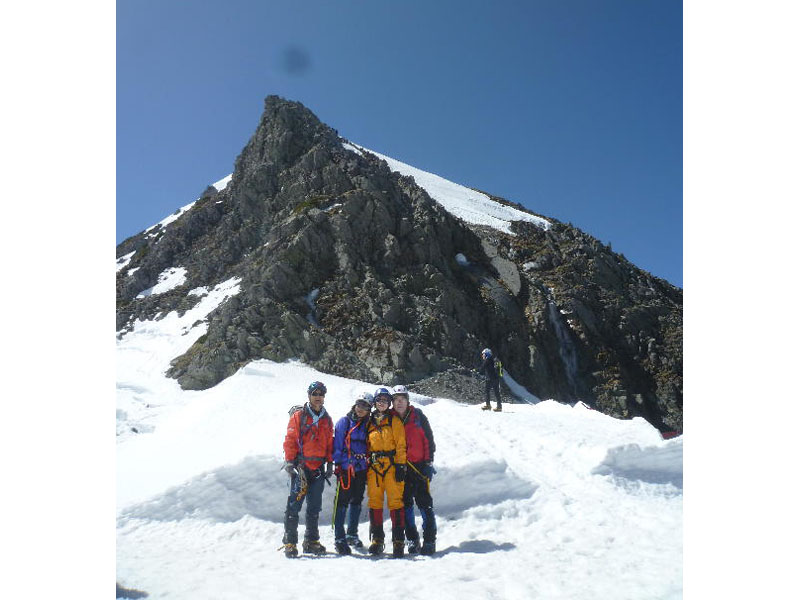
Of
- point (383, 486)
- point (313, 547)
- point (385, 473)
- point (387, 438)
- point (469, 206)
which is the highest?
point (469, 206)

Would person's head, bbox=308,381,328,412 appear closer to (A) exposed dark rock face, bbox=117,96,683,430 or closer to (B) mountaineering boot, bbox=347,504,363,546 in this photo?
(B) mountaineering boot, bbox=347,504,363,546

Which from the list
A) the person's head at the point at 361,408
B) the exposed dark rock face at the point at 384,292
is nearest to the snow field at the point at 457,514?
the person's head at the point at 361,408

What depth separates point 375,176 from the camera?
133ft

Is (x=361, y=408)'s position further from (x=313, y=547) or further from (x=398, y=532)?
(x=313, y=547)

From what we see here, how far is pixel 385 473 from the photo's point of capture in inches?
305

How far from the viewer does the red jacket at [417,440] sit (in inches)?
309

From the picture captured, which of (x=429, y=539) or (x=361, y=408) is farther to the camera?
(x=361, y=408)

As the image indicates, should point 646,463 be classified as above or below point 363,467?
below

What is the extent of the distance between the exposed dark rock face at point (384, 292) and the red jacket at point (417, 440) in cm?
1690

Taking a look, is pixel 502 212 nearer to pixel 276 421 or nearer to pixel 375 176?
pixel 375 176

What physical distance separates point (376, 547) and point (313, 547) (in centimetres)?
98

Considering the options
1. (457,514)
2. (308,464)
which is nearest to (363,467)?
(308,464)

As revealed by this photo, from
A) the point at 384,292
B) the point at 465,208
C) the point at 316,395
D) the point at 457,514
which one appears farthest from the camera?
the point at 465,208
